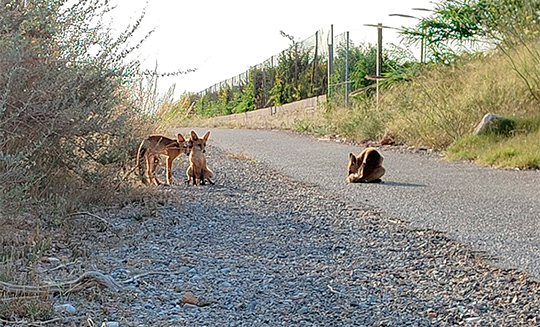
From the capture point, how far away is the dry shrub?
393cm

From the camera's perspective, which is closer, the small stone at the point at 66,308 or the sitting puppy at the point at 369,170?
the small stone at the point at 66,308

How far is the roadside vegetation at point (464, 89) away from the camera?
917cm

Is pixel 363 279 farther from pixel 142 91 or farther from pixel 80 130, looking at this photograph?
pixel 142 91

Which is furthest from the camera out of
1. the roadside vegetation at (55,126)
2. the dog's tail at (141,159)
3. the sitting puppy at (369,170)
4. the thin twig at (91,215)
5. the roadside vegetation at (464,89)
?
the roadside vegetation at (464,89)

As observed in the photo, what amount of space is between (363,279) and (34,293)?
5.08ft

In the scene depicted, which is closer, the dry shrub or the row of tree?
the dry shrub

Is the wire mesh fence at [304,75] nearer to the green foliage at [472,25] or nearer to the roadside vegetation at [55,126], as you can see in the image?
the green foliage at [472,25]

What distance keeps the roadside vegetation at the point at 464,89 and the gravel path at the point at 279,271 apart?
4326mm

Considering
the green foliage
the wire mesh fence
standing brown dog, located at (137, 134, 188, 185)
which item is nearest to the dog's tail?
standing brown dog, located at (137, 134, 188, 185)

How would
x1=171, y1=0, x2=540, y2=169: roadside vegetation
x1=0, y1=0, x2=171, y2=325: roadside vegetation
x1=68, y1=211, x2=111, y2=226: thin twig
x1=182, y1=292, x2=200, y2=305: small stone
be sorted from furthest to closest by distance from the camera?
1. x1=171, y1=0, x2=540, y2=169: roadside vegetation
2. x1=68, y1=211, x2=111, y2=226: thin twig
3. x1=0, y1=0, x2=171, y2=325: roadside vegetation
4. x1=182, y1=292, x2=200, y2=305: small stone

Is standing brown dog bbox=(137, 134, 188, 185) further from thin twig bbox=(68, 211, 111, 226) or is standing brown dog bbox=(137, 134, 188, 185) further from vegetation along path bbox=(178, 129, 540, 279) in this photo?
vegetation along path bbox=(178, 129, 540, 279)

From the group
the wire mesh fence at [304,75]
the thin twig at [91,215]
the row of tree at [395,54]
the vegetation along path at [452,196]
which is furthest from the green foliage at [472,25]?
the thin twig at [91,215]

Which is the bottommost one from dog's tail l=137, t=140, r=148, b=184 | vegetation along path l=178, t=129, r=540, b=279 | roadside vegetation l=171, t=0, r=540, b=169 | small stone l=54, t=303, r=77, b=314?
small stone l=54, t=303, r=77, b=314

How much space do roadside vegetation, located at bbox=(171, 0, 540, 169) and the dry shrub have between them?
4.94m
